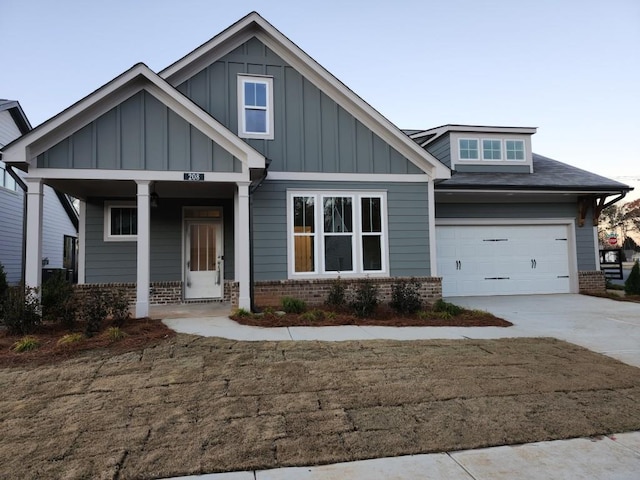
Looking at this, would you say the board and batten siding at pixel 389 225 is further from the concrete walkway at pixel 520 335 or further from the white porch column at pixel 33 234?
the white porch column at pixel 33 234

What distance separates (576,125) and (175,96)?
54.3 feet

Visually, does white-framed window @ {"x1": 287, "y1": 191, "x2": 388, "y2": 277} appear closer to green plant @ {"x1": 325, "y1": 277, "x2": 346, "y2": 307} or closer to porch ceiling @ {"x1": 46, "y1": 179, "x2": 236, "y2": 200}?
green plant @ {"x1": 325, "y1": 277, "x2": 346, "y2": 307}

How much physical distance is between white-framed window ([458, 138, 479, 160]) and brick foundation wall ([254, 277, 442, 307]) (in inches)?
216

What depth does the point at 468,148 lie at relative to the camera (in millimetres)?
13062

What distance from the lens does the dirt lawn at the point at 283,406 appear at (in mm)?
2834

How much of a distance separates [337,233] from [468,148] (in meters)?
6.45

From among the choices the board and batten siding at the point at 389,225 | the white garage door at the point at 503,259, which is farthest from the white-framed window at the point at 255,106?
the white garage door at the point at 503,259

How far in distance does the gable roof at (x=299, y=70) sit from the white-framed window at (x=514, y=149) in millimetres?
4978

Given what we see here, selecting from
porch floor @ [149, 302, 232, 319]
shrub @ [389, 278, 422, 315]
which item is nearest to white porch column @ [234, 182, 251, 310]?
porch floor @ [149, 302, 232, 319]

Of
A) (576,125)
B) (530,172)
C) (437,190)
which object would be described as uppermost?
(576,125)

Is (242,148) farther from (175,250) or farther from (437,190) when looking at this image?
(437,190)

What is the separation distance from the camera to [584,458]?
2.88m

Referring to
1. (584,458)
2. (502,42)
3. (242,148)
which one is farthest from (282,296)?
(502,42)

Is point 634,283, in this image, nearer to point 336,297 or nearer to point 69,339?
point 336,297
